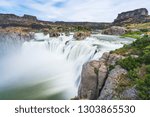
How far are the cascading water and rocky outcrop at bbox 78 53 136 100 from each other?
552 centimetres

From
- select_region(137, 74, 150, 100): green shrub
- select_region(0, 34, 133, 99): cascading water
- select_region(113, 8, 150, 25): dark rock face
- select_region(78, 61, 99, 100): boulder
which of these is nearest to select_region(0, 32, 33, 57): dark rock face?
select_region(0, 34, 133, 99): cascading water

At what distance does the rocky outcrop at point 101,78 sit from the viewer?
15.2 m

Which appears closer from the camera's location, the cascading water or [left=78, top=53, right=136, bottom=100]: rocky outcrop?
[left=78, top=53, right=136, bottom=100]: rocky outcrop

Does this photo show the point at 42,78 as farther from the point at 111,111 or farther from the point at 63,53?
the point at 111,111

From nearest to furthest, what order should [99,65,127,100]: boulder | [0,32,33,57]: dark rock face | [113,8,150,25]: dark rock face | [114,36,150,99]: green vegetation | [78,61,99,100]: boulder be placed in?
[114,36,150,99]: green vegetation
[99,65,127,100]: boulder
[78,61,99,100]: boulder
[0,32,33,57]: dark rock face
[113,8,150,25]: dark rock face

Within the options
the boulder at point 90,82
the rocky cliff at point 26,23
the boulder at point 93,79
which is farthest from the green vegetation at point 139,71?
the rocky cliff at point 26,23

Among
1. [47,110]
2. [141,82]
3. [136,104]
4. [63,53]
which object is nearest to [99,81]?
[141,82]

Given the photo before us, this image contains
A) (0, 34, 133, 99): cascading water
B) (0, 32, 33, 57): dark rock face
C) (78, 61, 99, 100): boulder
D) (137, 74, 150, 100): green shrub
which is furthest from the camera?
(0, 32, 33, 57): dark rock face

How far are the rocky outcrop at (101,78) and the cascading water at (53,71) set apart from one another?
552cm

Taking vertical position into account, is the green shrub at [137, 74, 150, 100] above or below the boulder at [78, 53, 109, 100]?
above

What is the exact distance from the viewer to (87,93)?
17.5 metres

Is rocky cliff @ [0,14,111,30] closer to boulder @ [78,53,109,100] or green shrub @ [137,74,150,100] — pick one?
boulder @ [78,53,109,100]

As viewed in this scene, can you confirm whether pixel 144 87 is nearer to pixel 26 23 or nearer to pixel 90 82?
pixel 90 82

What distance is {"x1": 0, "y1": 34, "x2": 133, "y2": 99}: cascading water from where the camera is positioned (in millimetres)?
26297
